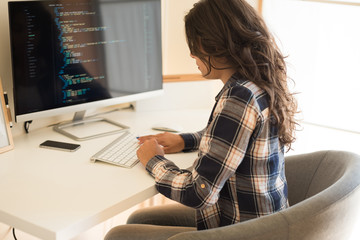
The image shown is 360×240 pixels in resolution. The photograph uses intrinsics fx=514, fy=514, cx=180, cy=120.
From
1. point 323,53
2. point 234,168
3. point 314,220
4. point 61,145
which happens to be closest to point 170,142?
point 61,145

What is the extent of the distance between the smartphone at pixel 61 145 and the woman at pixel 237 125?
441 millimetres

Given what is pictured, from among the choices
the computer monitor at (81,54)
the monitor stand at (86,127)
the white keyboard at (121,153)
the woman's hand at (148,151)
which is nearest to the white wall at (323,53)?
the computer monitor at (81,54)

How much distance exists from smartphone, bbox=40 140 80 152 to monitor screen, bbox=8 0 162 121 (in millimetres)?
110

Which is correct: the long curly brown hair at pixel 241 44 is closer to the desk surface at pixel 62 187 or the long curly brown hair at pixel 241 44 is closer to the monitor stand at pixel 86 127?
the desk surface at pixel 62 187

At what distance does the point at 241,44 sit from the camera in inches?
56.3

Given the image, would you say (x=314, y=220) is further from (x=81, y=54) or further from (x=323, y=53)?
(x=323, y=53)

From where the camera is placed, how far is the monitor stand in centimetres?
197

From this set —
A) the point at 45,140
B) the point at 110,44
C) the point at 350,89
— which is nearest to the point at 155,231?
the point at 45,140

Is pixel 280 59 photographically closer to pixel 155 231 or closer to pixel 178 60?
pixel 155 231

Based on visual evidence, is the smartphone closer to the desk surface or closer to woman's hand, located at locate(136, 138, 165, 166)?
the desk surface

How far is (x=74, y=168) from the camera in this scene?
167cm

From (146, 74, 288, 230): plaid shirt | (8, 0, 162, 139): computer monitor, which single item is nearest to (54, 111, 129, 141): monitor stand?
(8, 0, 162, 139): computer monitor

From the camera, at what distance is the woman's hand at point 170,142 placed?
5.98 ft

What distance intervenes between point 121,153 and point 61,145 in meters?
0.24
